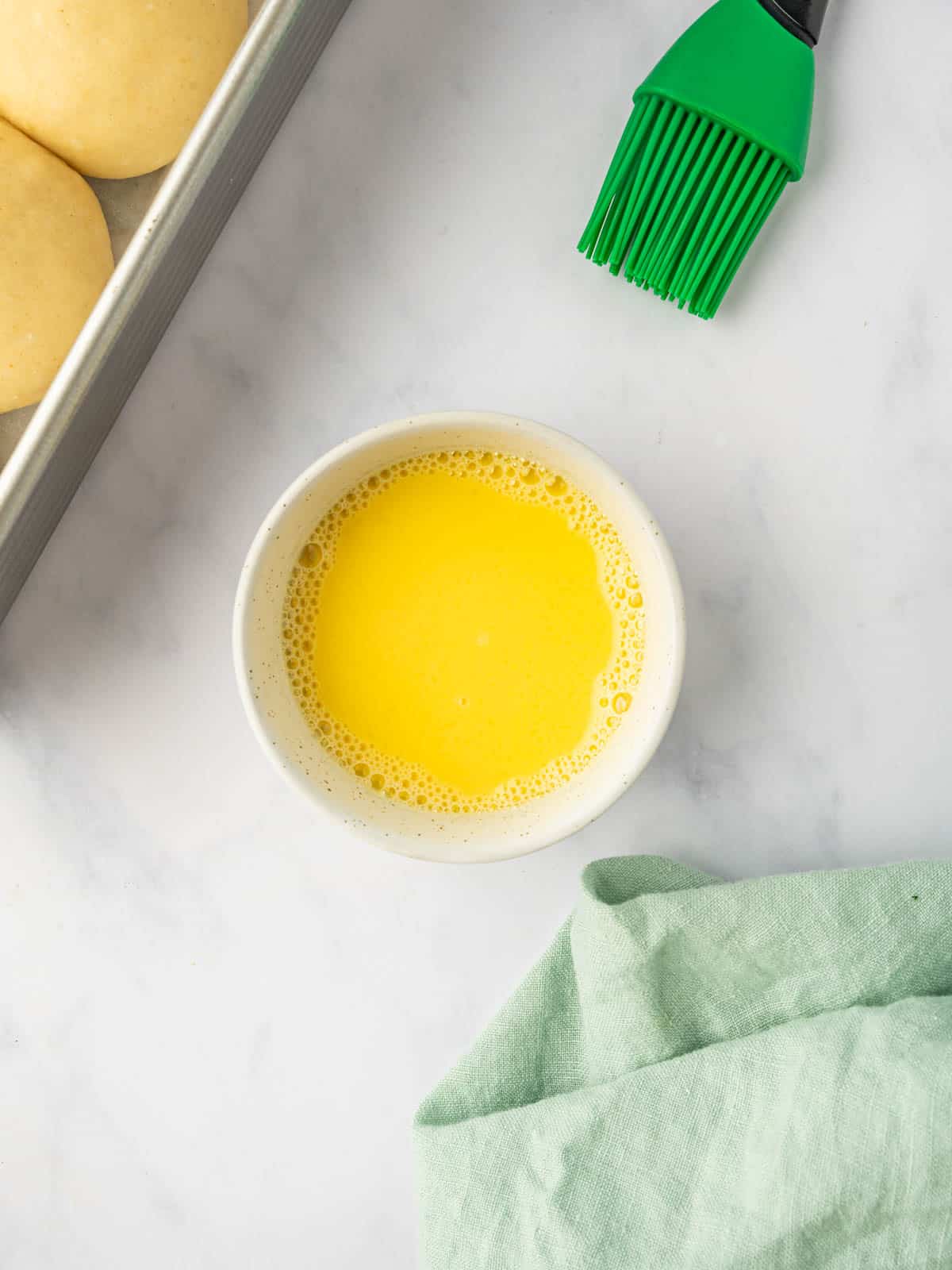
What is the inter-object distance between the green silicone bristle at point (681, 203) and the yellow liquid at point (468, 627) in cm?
20

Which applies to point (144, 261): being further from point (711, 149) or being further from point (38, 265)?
point (711, 149)

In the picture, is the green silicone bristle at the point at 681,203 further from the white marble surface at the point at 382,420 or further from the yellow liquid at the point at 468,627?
the yellow liquid at the point at 468,627

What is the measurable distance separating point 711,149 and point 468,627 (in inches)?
16.3

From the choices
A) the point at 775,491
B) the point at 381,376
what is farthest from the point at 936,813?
the point at 381,376

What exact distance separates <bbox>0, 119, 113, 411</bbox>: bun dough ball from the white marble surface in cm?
12

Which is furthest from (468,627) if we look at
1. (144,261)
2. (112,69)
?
(112,69)

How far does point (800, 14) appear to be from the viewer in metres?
0.85

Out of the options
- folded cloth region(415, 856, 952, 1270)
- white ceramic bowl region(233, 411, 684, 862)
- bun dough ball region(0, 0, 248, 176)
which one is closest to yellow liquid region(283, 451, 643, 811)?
white ceramic bowl region(233, 411, 684, 862)

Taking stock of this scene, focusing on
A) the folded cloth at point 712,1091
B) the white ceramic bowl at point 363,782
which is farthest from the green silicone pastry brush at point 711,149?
the folded cloth at point 712,1091

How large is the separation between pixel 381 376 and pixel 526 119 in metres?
0.24

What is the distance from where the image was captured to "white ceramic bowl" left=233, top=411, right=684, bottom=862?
790 millimetres

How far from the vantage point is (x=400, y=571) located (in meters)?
0.86

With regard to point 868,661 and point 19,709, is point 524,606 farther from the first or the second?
point 19,709

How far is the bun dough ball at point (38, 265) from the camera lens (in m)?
0.78
